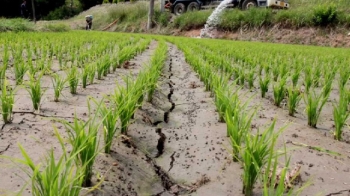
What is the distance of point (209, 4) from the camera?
19.7 meters

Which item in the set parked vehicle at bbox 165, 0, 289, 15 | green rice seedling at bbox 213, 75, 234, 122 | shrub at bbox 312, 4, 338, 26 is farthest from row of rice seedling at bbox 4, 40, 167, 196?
parked vehicle at bbox 165, 0, 289, 15

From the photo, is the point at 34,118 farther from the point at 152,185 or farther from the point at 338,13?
the point at 338,13

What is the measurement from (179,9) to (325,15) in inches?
352

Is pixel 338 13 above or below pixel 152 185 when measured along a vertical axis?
above

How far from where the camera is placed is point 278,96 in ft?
8.30

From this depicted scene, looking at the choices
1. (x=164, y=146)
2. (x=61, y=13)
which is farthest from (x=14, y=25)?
(x=61, y=13)

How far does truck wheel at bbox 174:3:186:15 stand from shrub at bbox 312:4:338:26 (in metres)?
7.95

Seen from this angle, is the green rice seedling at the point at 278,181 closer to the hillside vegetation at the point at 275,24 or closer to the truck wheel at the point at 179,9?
the hillside vegetation at the point at 275,24

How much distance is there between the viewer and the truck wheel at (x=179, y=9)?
66.0 feet

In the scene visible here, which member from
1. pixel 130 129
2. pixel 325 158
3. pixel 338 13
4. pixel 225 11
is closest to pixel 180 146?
pixel 130 129

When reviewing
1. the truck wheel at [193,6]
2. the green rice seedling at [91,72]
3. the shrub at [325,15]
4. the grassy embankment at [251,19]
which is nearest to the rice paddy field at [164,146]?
the green rice seedling at [91,72]

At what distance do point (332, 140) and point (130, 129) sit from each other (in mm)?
1163

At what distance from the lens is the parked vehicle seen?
16.6 m

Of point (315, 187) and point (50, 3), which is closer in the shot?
point (315, 187)
